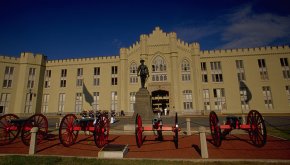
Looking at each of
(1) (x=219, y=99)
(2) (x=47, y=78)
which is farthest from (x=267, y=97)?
(2) (x=47, y=78)

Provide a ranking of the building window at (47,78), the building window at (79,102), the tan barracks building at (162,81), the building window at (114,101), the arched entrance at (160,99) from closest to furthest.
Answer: the tan barracks building at (162,81) → the arched entrance at (160,99) → the building window at (114,101) → the building window at (79,102) → the building window at (47,78)

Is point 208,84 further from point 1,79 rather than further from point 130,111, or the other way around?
point 1,79

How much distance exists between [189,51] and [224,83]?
1060 centimetres

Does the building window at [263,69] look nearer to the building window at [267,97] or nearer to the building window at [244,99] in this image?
the building window at [267,97]

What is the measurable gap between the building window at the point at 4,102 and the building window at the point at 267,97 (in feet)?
189

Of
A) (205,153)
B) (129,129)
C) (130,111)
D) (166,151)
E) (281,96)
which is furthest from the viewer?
(130,111)

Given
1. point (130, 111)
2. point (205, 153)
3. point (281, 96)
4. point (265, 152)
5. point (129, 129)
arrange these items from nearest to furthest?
point (205, 153)
point (265, 152)
point (129, 129)
point (281, 96)
point (130, 111)

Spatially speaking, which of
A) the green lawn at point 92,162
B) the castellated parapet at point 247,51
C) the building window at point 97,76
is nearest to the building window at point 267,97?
the castellated parapet at point 247,51

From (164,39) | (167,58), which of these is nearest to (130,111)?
(167,58)

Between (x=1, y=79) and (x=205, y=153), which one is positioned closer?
(x=205, y=153)

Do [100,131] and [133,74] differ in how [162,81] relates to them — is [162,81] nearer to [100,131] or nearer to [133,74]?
[133,74]

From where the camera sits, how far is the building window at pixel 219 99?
3759 centimetres

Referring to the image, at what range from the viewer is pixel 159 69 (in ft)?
128

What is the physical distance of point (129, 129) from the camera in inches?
551
